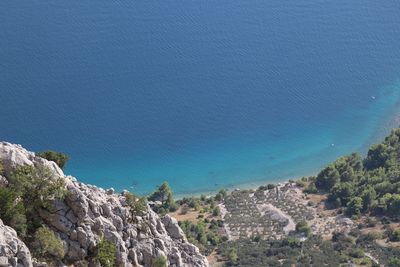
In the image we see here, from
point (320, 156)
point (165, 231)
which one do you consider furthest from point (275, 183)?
point (165, 231)

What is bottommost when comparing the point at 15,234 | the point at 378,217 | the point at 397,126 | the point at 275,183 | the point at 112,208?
the point at 15,234

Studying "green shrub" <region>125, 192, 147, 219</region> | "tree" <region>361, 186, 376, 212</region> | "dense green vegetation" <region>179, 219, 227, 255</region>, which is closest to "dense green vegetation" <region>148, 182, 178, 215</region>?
"dense green vegetation" <region>179, 219, 227, 255</region>

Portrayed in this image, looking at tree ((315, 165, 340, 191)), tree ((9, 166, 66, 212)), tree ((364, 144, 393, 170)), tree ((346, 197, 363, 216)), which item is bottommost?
tree ((9, 166, 66, 212))

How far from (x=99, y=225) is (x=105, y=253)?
145cm

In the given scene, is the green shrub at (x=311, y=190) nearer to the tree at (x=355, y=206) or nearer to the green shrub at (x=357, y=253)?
the tree at (x=355, y=206)

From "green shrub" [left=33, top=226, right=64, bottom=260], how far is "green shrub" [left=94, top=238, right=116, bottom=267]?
1.68 m

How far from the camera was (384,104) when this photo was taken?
343ft

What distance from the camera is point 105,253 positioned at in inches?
1171

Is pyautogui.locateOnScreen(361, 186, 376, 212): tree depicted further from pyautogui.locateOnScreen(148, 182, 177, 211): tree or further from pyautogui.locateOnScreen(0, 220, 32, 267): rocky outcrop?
pyautogui.locateOnScreen(0, 220, 32, 267): rocky outcrop

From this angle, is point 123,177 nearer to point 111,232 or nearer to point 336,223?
point 336,223

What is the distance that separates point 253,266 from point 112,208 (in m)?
28.6

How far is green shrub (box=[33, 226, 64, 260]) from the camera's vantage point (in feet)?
91.9

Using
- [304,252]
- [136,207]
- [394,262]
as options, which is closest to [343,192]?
[304,252]

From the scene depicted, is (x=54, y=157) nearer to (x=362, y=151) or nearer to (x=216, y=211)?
(x=216, y=211)
